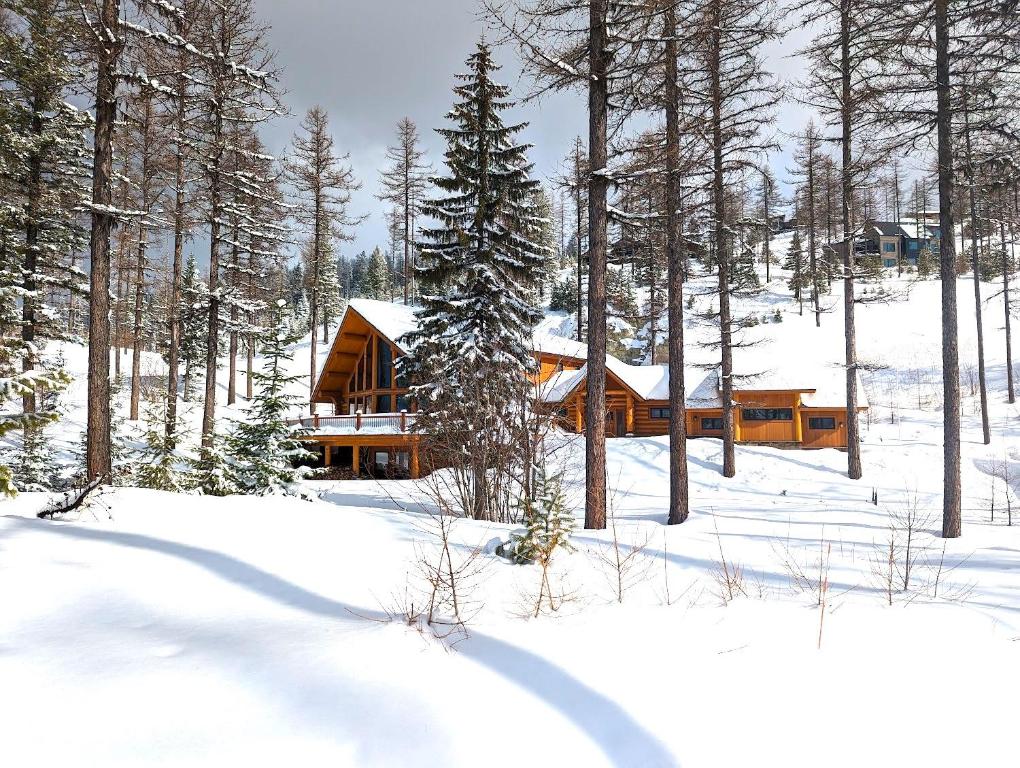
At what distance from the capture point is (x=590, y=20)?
8.88 m

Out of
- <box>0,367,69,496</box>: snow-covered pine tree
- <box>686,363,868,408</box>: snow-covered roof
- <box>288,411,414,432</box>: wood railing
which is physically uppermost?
<box>686,363,868,408</box>: snow-covered roof

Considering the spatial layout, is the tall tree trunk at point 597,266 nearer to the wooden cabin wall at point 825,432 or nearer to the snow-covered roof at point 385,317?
the snow-covered roof at point 385,317

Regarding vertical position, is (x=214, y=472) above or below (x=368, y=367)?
below

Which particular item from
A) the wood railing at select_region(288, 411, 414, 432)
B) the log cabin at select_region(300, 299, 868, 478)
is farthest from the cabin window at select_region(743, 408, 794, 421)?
the wood railing at select_region(288, 411, 414, 432)

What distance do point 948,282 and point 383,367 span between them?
18.7 m

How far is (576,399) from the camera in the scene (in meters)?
21.3

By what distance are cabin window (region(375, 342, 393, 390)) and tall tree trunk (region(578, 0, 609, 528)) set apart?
48.3 feet

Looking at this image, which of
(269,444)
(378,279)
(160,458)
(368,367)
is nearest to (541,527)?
(269,444)

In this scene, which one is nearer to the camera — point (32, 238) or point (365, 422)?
point (32, 238)

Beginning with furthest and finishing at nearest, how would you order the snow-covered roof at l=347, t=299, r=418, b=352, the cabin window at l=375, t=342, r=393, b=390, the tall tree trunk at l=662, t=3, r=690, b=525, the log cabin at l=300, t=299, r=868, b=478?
1. the cabin window at l=375, t=342, r=393, b=390
2. the log cabin at l=300, t=299, r=868, b=478
3. the snow-covered roof at l=347, t=299, r=418, b=352
4. the tall tree trunk at l=662, t=3, r=690, b=525

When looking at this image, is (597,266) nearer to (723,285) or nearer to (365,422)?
(723,285)

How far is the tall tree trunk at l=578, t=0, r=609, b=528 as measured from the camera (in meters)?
8.90

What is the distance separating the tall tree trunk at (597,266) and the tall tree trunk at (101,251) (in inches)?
281

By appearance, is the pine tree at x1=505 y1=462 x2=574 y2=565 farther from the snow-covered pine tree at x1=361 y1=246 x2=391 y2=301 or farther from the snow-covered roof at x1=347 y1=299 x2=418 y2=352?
the snow-covered pine tree at x1=361 y1=246 x2=391 y2=301
